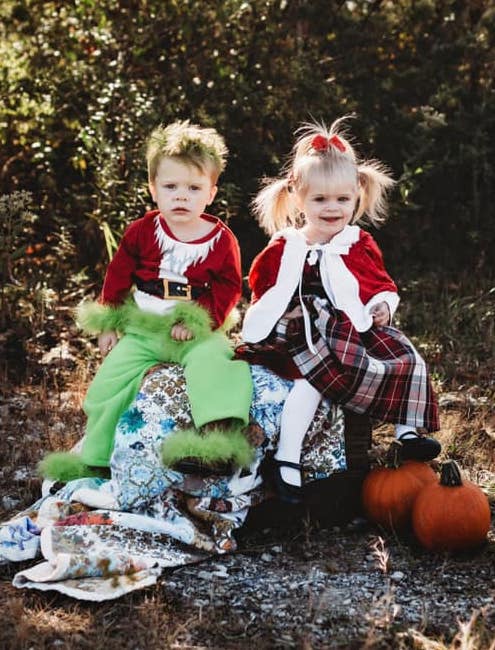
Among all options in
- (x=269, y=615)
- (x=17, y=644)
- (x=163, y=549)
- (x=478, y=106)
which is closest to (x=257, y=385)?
(x=163, y=549)

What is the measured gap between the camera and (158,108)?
6391mm

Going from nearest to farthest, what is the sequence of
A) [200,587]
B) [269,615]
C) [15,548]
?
[269,615], [200,587], [15,548]

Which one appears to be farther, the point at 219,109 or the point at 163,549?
the point at 219,109

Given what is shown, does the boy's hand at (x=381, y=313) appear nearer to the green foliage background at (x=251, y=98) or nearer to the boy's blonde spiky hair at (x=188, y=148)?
the boy's blonde spiky hair at (x=188, y=148)

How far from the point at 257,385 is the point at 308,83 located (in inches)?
135

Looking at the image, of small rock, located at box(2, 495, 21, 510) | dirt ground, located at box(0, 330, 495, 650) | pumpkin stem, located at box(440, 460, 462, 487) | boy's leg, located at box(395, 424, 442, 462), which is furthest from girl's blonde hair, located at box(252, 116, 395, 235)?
small rock, located at box(2, 495, 21, 510)

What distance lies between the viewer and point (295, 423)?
3.75 metres

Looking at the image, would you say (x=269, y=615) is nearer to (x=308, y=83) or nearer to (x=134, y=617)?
(x=134, y=617)

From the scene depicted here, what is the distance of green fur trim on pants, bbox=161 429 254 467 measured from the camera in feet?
11.7

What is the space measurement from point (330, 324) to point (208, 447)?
0.70m

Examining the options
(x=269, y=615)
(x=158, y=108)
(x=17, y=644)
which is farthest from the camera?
(x=158, y=108)

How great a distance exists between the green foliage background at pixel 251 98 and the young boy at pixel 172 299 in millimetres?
2247

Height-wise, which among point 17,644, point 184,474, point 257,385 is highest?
point 257,385

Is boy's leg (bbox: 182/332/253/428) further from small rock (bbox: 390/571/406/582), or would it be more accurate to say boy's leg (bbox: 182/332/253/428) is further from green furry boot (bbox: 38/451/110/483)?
small rock (bbox: 390/571/406/582)
